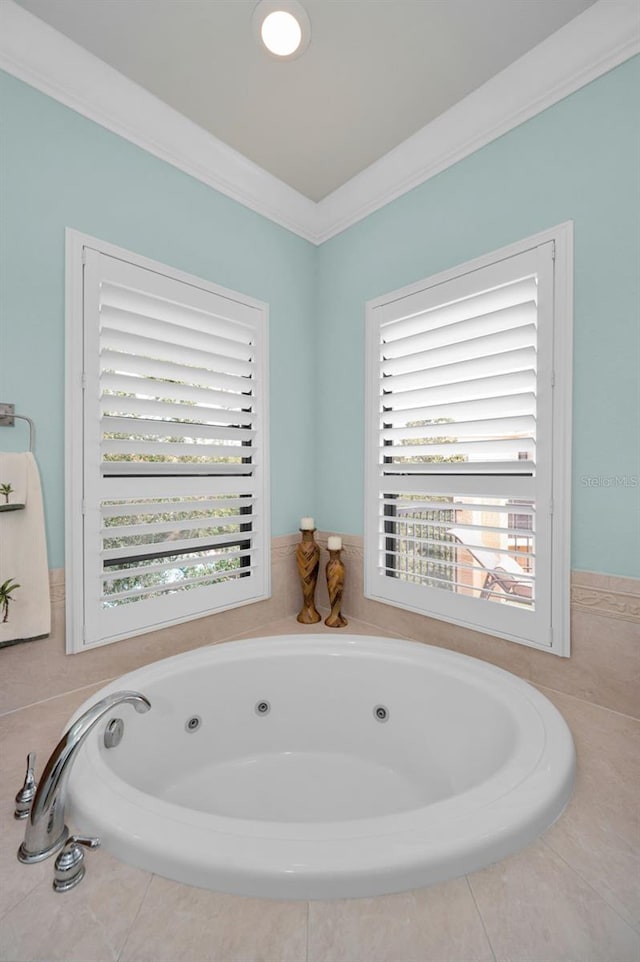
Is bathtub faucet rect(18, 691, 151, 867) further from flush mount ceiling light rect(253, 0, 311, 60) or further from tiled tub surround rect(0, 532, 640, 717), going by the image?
flush mount ceiling light rect(253, 0, 311, 60)

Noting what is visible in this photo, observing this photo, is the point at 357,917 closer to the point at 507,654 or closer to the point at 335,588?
the point at 507,654

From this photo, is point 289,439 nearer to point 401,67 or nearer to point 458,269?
point 458,269

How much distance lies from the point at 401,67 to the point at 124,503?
187 centimetres

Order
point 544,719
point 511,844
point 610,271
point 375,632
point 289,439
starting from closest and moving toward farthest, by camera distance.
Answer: point 511,844, point 544,719, point 610,271, point 375,632, point 289,439

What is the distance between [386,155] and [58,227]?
1413 mm

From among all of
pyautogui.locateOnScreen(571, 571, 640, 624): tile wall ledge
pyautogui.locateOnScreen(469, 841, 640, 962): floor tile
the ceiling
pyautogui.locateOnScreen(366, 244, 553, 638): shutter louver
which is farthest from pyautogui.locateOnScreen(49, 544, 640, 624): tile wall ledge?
the ceiling

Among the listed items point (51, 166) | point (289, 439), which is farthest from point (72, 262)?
point (289, 439)

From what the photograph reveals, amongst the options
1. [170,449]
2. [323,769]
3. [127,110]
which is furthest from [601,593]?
[127,110]

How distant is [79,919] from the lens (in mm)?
705

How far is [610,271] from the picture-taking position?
132cm

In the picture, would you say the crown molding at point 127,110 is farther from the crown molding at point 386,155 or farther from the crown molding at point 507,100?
the crown molding at point 507,100

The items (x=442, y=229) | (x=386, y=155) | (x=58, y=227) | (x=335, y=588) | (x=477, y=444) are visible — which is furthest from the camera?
(x=335, y=588)

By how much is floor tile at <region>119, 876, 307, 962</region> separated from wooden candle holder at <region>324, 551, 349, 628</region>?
132 centimetres

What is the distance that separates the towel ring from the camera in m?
1.30
